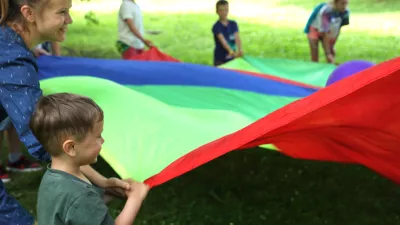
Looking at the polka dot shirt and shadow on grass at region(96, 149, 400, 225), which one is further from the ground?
the polka dot shirt

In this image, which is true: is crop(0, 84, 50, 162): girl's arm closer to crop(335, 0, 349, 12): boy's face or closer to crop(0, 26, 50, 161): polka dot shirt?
crop(0, 26, 50, 161): polka dot shirt

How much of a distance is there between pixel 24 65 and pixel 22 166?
7.51 ft

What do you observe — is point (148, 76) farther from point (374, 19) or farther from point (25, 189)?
point (374, 19)

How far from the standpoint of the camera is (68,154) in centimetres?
147

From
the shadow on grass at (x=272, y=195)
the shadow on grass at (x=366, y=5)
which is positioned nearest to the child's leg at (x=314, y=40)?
the shadow on grass at (x=272, y=195)

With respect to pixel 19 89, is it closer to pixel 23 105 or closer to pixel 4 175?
pixel 23 105

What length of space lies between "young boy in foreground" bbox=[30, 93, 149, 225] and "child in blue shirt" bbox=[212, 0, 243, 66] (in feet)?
13.3

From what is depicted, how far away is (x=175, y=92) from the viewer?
11.8 ft

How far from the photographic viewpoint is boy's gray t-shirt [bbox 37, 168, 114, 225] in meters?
1.39

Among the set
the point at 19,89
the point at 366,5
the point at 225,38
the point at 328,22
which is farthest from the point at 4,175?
the point at 366,5

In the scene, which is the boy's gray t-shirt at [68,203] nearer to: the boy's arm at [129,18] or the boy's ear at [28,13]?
the boy's ear at [28,13]

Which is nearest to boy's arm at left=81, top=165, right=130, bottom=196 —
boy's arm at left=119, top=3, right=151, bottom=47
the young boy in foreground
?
the young boy in foreground

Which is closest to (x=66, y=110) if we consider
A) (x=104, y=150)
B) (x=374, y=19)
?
(x=104, y=150)

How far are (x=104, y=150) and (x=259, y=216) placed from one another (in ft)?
3.26
